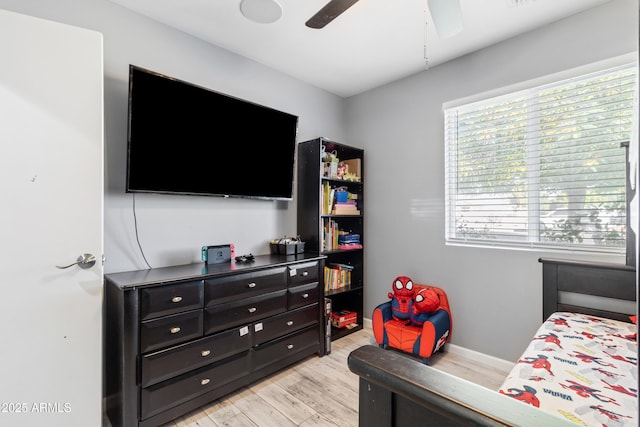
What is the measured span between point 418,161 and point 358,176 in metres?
0.65

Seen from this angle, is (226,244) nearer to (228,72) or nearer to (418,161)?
(228,72)

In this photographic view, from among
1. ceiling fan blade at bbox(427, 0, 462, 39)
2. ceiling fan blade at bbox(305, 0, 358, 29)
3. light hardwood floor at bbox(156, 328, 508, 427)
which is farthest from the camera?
light hardwood floor at bbox(156, 328, 508, 427)

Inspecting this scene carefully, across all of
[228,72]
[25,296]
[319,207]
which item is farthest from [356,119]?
[25,296]

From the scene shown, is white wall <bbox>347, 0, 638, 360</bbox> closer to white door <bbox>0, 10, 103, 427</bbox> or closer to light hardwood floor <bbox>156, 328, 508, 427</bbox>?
light hardwood floor <bbox>156, 328, 508, 427</bbox>

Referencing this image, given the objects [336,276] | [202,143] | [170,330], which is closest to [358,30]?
[202,143]

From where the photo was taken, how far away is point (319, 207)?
2.88 m

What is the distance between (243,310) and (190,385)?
522 mm

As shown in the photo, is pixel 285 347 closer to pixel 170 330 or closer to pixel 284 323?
pixel 284 323

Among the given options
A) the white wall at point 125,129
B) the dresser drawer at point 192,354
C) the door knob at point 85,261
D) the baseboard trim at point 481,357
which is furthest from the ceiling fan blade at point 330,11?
the baseboard trim at point 481,357

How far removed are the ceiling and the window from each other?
500 millimetres

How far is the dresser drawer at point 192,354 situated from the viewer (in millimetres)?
1718

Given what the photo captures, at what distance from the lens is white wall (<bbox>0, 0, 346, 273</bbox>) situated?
200cm

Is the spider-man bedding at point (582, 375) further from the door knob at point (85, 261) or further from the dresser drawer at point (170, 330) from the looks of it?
the door knob at point (85, 261)

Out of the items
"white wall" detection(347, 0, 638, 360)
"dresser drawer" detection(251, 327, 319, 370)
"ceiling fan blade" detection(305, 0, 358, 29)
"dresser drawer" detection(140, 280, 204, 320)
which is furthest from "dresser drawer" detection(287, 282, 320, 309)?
"ceiling fan blade" detection(305, 0, 358, 29)
